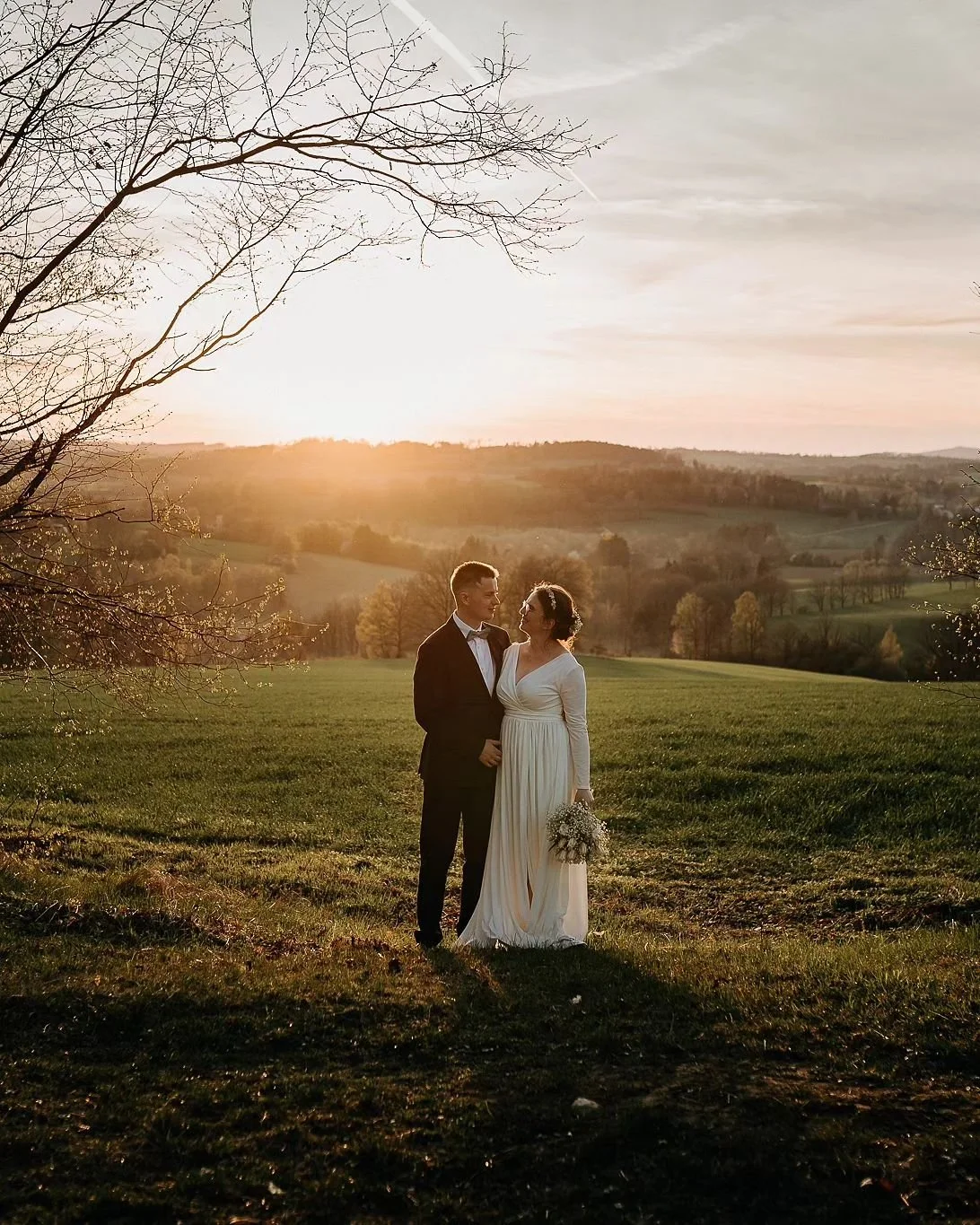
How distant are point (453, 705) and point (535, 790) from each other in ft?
3.21

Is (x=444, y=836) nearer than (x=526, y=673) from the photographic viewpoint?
No

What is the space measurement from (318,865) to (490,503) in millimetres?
144411

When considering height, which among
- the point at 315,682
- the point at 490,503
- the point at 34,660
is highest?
the point at 490,503

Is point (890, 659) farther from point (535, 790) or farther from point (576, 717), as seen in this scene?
point (535, 790)

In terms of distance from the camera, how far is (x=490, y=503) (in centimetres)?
15675

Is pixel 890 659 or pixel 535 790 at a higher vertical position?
pixel 535 790

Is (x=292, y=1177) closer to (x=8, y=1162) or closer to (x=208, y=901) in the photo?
(x=8, y=1162)

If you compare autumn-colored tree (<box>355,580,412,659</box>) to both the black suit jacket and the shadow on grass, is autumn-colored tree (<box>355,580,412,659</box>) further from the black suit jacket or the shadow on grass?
the shadow on grass

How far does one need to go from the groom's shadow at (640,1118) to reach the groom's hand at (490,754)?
6.94 feet

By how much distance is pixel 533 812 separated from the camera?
28.8 feet

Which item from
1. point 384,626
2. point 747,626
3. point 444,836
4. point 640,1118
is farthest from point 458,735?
point 747,626

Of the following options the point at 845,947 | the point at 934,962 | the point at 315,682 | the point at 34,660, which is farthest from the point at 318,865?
the point at 315,682

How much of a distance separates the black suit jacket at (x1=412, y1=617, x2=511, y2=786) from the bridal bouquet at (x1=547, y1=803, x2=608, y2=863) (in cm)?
84

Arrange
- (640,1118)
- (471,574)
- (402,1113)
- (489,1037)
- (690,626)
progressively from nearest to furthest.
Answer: (640,1118)
(402,1113)
(489,1037)
(471,574)
(690,626)
